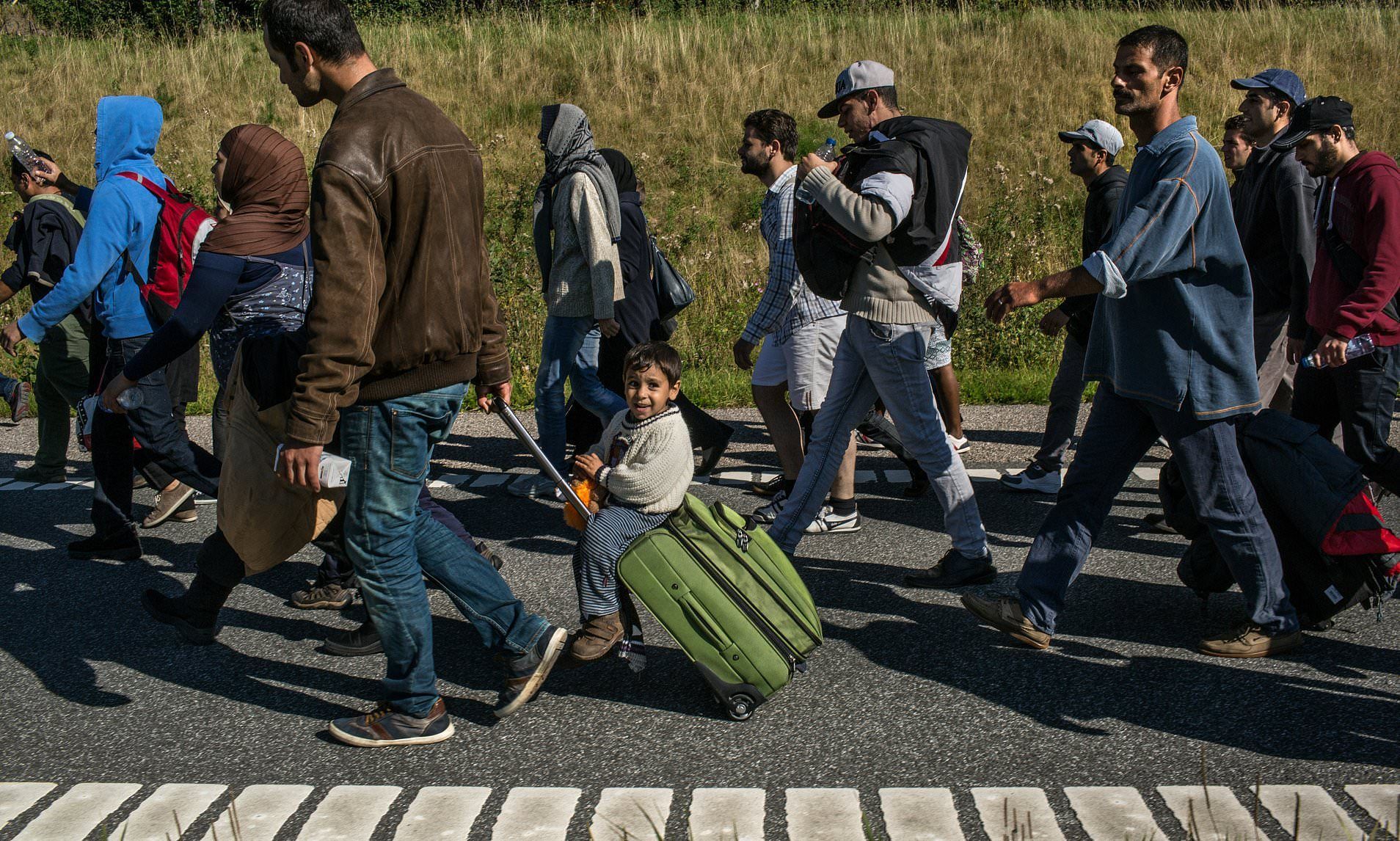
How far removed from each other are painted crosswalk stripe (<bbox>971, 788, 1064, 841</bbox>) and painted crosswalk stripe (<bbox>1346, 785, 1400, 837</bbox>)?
0.80 meters

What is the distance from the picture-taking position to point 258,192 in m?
4.73

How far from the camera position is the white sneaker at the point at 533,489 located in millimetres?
7219

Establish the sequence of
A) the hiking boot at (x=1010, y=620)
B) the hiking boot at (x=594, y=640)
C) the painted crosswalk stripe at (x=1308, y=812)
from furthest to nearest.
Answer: the hiking boot at (x=1010, y=620)
the hiking boot at (x=594, y=640)
the painted crosswalk stripe at (x=1308, y=812)

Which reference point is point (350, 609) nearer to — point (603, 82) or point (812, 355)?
point (812, 355)

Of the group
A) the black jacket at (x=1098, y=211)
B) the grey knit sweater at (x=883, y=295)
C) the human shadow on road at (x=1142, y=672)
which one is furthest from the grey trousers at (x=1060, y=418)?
the grey knit sweater at (x=883, y=295)

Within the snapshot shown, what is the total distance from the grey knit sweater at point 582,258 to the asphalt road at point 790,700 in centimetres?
171

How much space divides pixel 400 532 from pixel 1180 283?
8.51ft

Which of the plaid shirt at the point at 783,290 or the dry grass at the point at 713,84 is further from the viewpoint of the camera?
the dry grass at the point at 713,84

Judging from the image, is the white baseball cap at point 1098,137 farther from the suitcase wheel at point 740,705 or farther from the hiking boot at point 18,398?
the hiking boot at point 18,398

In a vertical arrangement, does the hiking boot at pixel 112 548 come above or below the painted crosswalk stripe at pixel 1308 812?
below

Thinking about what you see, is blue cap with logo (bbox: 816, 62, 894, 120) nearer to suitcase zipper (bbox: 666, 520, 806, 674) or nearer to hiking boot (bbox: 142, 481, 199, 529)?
suitcase zipper (bbox: 666, 520, 806, 674)

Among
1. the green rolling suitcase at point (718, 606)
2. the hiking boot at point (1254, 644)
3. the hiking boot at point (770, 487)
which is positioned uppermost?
the green rolling suitcase at point (718, 606)

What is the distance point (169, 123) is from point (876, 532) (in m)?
15.6

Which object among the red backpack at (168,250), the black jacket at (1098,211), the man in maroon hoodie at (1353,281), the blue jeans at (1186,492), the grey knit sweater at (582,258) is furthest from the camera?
the grey knit sweater at (582,258)
